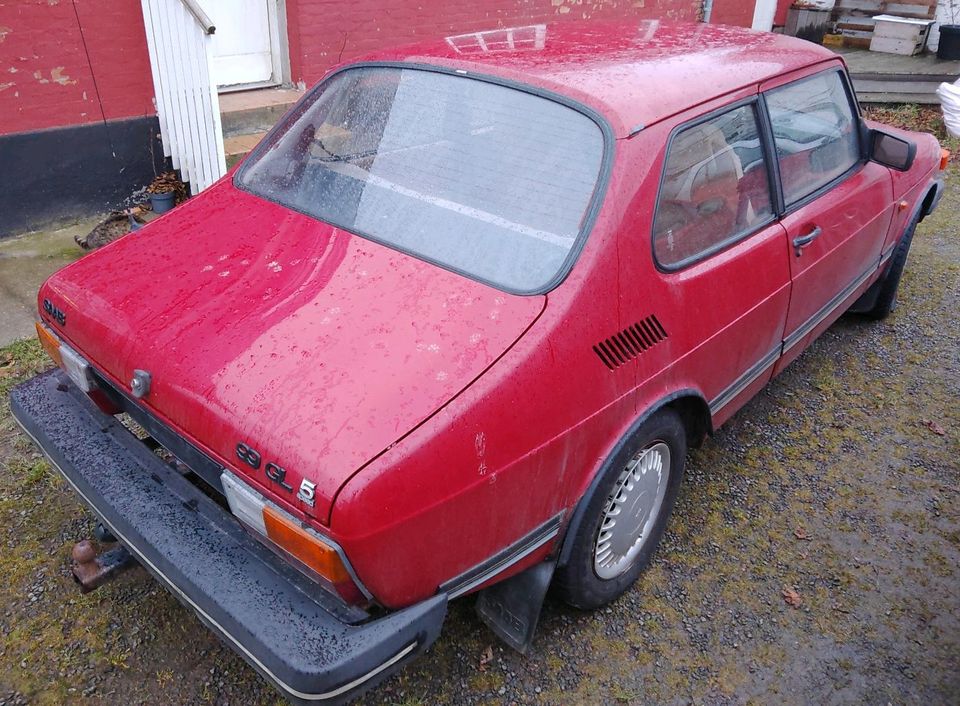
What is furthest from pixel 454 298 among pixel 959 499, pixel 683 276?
pixel 959 499

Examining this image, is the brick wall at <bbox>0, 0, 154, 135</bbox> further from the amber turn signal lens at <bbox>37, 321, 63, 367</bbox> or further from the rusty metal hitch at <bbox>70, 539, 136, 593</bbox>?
the rusty metal hitch at <bbox>70, 539, 136, 593</bbox>

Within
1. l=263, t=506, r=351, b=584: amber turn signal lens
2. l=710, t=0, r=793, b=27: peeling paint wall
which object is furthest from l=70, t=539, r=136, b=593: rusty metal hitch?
l=710, t=0, r=793, b=27: peeling paint wall

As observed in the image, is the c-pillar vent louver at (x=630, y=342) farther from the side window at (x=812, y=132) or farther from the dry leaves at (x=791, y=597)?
the dry leaves at (x=791, y=597)

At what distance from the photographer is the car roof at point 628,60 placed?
8.06ft

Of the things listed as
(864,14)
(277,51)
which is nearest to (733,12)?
(864,14)

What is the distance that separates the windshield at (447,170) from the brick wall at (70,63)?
301cm

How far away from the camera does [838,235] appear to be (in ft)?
11.1

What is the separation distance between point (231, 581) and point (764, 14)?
11.6 meters

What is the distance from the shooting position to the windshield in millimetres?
2279

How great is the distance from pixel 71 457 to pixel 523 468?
144 centimetres

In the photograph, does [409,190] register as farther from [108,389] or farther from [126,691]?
[126,691]

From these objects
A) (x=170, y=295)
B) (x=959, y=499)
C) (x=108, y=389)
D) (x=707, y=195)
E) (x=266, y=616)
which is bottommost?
(x=959, y=499)

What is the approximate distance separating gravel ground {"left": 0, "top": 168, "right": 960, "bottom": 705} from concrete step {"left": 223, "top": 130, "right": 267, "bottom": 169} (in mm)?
2416

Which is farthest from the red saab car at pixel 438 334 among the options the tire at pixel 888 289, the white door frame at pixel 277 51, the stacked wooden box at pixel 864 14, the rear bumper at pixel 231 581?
the stacked wooden box at pixel 864 14
